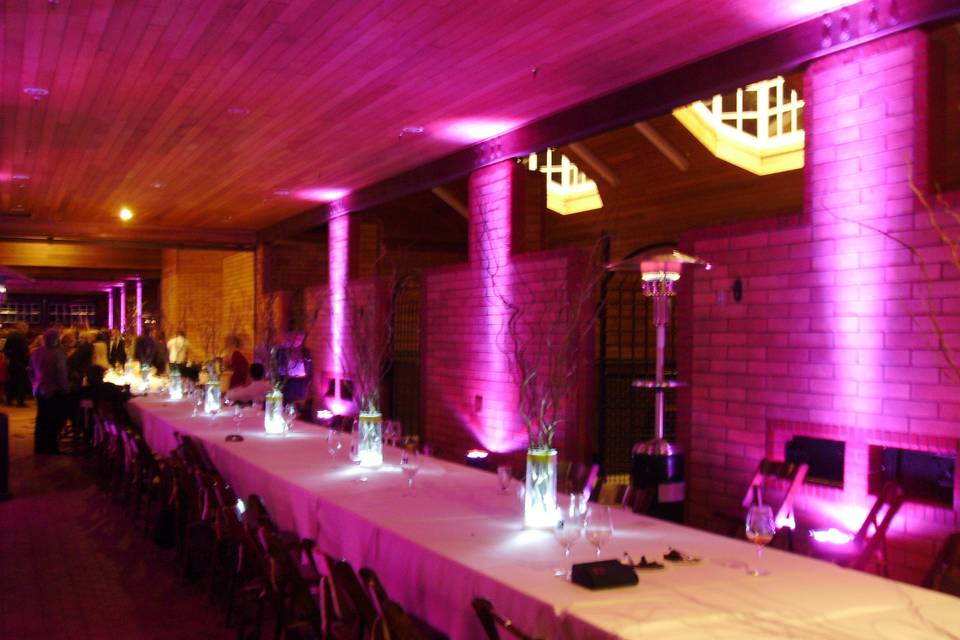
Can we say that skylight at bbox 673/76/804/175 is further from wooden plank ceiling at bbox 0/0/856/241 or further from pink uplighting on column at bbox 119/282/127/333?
pink uplighting on column at bbox 119/282/127/333

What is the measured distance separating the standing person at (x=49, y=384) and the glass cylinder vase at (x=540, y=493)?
920 centimetres

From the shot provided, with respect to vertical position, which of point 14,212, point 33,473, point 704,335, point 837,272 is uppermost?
point 14,212

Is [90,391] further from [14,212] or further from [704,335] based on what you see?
[704,335]

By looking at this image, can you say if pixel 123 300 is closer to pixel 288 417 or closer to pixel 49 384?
pixel 49 384

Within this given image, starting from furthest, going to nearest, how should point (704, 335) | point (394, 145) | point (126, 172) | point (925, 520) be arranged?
1. point (126, 172)
2. point (394, 145)
3. point (704, 335)
4. point (925, 520)

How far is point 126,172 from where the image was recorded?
9.70 m

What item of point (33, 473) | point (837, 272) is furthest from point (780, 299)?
point (33, 473)

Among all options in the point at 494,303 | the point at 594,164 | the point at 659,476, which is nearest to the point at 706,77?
the point at 659,476

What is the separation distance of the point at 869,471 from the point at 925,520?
14.5 inches

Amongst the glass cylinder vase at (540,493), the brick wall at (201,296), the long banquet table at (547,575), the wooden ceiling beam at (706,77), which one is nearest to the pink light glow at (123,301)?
the brick wall at (201,296)

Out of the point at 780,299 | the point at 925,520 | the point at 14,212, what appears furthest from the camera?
the point at 14,212

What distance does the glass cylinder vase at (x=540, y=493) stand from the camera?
12.8 ft

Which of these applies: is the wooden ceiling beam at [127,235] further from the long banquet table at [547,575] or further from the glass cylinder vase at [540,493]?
the glass cylinder vase at [540,493]

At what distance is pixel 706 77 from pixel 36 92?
4.75m
